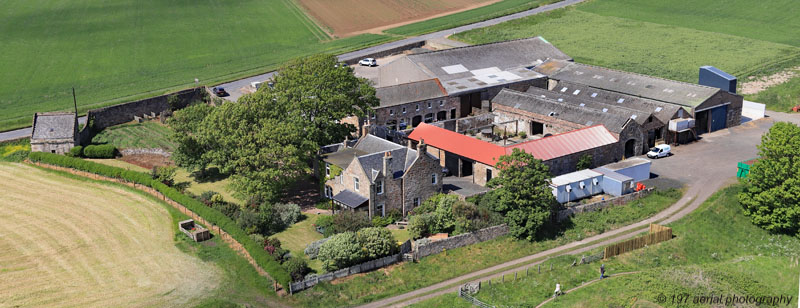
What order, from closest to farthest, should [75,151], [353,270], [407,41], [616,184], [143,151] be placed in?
[353,270] → [616,184] → [75,151] → [143,151] → [407,41]

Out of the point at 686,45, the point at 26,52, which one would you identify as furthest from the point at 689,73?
the point at 26,52

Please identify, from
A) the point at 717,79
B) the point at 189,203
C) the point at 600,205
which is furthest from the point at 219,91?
the point at 717,79

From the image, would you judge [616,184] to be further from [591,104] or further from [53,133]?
[53,133]

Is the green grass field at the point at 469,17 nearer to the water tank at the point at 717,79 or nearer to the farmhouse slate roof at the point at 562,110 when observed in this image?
the farmhouse slate roof at the point at 562,110

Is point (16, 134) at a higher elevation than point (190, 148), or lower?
lower


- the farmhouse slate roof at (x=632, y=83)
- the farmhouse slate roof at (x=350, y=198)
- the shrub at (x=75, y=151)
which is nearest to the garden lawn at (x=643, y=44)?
the farmhouse slate roof at (x=632, y=83)

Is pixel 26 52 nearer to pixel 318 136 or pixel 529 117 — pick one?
pixel 318 136

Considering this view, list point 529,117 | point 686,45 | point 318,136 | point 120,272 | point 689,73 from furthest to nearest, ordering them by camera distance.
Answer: point 686,45, point 689,73, point 529,117, point 318,136, point 120,272

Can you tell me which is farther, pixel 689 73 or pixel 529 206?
pixel 689 73
